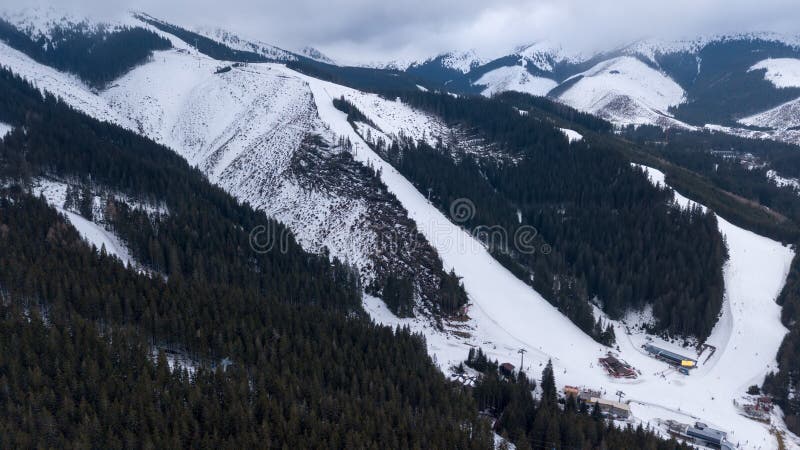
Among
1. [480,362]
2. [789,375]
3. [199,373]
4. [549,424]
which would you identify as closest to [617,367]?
[480,362]

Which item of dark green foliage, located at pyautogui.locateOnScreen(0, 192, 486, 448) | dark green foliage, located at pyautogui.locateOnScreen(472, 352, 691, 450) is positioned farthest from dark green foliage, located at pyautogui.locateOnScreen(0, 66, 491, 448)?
dark green foliage, located at pyautogui.locateOnScreen(472, 352, 691, 450)

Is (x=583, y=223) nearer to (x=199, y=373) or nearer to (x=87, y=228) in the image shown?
(x=199, y=373)

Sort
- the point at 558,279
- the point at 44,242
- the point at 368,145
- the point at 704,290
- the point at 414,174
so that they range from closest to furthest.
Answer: the point at 44,242 < the point at 704,290 < the point at 558,279 < the point at 414,174 < the point at 368,145

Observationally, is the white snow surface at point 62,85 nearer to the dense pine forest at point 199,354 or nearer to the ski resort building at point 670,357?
the dense pine forest at point 199,354

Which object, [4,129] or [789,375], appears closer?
[789,375]

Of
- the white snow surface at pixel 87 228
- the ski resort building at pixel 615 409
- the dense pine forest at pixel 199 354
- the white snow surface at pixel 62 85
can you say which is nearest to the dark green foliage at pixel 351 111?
the dense pine forest at pixel 199 354

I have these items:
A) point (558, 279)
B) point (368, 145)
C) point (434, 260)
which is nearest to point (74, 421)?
point (434, 260)

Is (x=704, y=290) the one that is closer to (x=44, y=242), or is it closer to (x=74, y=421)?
(x=74, y=421)
